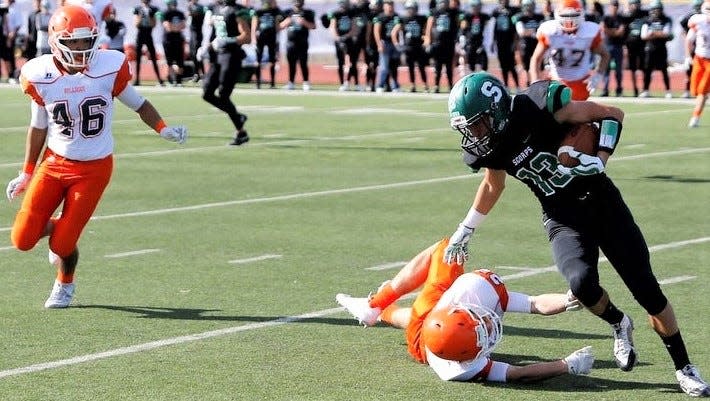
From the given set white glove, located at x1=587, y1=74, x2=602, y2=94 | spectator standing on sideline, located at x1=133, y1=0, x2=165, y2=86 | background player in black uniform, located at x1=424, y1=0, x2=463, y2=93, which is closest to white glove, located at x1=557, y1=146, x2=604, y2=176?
white glove, located at x1=587, y1=74, x2=602, y2=94

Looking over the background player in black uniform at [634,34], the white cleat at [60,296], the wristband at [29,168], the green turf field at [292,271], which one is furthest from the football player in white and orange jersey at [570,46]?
the background player in black uniform at [634,34]

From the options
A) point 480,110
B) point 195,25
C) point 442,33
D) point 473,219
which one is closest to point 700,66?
point 442,33

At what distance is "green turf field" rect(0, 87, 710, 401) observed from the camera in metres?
6.61

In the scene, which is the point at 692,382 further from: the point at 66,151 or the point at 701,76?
the point at 701,76

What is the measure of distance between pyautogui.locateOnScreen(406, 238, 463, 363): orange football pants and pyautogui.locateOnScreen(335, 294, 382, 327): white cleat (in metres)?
0.48

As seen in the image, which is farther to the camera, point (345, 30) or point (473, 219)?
point (345, 30)

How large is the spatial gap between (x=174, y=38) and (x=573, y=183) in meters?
25.2

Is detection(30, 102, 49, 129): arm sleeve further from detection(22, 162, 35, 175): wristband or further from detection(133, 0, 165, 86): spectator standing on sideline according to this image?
detection(133, 0, 165, 86): spectator standing on sideline

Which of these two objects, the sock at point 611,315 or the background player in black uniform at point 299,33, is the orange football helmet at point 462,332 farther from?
the background player in black uniform at point 299,33

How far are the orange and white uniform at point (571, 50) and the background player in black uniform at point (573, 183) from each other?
8724 mm

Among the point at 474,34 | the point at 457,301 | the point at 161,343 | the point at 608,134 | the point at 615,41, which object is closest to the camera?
the point at 608,134

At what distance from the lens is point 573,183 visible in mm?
6480

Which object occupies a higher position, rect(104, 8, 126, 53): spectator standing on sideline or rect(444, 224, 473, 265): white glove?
rect(444, 224, 473, 265): white glove

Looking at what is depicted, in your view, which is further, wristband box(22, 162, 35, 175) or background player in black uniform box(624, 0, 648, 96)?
background player in black uniform box(624, 0, 648, 96)
